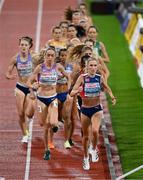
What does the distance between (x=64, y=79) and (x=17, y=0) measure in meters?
20.9

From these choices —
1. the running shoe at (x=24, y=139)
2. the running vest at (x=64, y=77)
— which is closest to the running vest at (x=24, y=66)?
the running vest at (x=64, y=77)

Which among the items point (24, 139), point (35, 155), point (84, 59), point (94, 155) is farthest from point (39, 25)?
point (94, 155)

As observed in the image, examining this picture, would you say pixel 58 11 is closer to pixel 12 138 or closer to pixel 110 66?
pixel 110 66

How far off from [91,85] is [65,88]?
4.40 feet

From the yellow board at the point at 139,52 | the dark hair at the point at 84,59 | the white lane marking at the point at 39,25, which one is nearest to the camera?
the dark hair at the point at 84,59

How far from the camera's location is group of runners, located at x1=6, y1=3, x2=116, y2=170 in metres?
13.5

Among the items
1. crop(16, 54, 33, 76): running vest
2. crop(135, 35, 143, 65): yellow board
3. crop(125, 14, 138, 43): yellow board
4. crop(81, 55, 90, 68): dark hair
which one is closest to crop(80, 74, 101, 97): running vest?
crop(81, 55, 90, 68): dark hair

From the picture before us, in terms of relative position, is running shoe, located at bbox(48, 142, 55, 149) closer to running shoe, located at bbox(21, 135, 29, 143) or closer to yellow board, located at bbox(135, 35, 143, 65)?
running shoe, located at bbox(21, 135, 29, 143)

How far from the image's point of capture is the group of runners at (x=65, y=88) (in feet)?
44.4

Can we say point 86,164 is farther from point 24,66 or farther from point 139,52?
point 139,52

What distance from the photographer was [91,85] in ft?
44.3

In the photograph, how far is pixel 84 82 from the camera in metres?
13.5

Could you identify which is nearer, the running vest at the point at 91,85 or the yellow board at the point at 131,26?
the running vest at the point at 91,85

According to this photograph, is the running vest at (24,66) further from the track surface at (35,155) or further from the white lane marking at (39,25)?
the white lane marking at (39,25)
